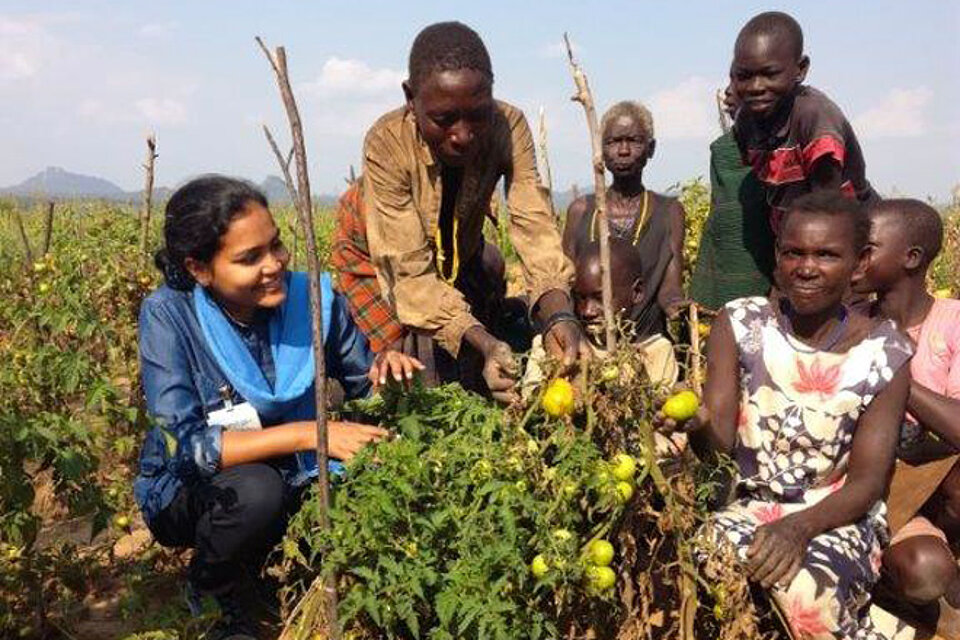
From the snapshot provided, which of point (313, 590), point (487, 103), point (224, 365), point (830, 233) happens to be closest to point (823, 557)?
point (830, 233)

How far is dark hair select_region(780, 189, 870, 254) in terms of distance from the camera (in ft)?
7.91

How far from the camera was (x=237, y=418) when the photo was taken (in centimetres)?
254

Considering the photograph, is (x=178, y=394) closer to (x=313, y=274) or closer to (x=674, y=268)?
(x=313, y=274)

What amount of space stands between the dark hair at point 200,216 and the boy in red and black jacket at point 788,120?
187cm

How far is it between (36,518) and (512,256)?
7740 mm

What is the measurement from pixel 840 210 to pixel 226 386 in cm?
190

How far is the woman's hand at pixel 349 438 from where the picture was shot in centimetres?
220

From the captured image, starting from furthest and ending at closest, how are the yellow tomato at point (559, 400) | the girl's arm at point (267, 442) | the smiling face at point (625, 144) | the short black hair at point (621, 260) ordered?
the smiling face at point (625, 144) → the short black hair at point (621, 260) → the girl's arm at point (267, 442) → the yellow tomato at point (559, 400)

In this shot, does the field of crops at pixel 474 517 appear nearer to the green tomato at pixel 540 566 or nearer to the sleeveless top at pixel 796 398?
the green tomato at pixel 540 566

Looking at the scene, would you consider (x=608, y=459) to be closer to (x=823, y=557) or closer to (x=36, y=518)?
(x=823, y=557)

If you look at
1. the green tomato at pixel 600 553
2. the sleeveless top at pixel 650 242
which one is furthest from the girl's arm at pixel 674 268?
the green tomato at pixel 600 553

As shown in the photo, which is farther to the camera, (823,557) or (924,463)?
(924,463)

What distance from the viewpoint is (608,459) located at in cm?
209

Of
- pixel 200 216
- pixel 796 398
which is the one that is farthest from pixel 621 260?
pixel 200 216
